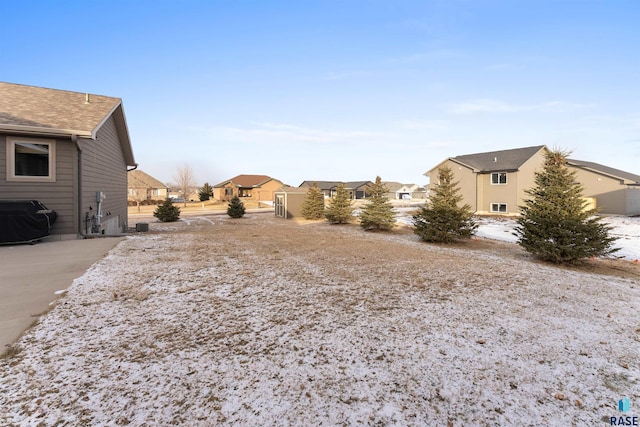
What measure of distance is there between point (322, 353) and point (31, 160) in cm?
1158

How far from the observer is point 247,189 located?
193 feet

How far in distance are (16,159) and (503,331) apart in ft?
44.3

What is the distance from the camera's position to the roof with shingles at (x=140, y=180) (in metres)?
51.1

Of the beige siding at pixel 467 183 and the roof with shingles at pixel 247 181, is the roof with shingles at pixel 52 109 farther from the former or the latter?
the roof with shingles at pixel 247 181

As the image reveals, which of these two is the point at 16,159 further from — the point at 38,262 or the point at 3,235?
the point at 38,262

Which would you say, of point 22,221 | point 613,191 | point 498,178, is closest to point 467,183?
point 498,178

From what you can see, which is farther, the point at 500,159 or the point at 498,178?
the point at 500,159

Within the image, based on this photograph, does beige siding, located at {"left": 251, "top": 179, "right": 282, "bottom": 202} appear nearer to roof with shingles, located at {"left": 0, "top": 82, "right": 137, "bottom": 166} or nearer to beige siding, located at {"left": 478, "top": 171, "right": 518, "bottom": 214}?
beige siding, located at {"left": 478, "top": 171, "right": 518, "bottom": 214}

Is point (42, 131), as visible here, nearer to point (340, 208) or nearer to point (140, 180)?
point (340, 208)

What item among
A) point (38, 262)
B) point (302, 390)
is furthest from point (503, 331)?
point (38, 262)

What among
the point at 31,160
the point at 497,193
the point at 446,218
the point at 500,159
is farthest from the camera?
the point at 500,159

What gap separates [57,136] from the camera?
941cm

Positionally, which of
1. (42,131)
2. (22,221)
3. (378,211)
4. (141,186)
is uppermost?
(141,186)

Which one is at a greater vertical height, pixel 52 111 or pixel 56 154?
pixel 52 111
